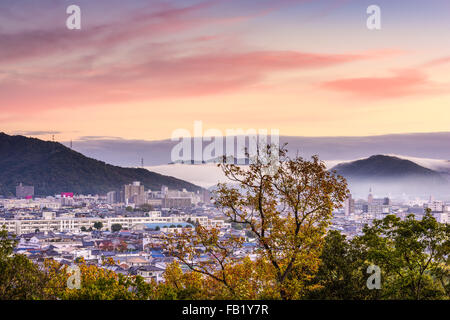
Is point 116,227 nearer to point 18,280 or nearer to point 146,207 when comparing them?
point 146,207

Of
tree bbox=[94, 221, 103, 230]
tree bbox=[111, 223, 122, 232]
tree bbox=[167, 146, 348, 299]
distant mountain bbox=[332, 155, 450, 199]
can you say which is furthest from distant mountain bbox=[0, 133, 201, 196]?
tree bbox=[167, 146, 348, 299]

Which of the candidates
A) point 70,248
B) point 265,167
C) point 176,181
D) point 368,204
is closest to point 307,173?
point 265,167

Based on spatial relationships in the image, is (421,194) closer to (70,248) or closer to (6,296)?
(70,248)

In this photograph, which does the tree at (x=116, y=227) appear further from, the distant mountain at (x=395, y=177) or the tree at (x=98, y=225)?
the distant mountain at (x=395, y=177)

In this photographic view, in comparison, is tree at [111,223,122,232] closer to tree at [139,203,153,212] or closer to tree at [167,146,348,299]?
tree at [139,203,153,212]

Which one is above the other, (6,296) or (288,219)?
(288,219)

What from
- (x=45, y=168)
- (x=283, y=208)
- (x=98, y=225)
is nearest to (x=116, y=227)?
(x=98, y=225)
